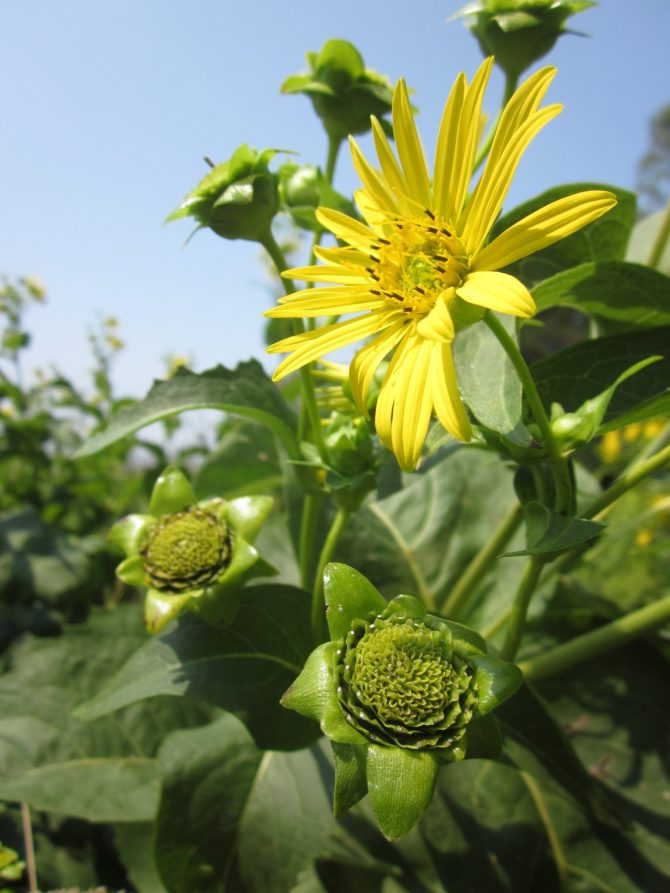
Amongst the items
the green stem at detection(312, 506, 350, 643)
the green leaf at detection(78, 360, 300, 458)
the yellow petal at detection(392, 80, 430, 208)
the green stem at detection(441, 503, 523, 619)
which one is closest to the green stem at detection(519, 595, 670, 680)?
the green stem at detection(441, 503, 523, 619)

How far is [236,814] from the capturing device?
0.65 meters

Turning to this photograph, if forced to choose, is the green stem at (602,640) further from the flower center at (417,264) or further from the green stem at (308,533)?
A: the flower center at (417,264)

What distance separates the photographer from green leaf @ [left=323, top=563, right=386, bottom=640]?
453 millimetres

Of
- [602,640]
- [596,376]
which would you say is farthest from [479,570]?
[596,376]

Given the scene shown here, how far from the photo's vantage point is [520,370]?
47 centimetres

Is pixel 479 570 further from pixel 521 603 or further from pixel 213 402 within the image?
pixel 213 402

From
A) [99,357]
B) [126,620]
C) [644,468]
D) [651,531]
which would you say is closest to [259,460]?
[126,620]

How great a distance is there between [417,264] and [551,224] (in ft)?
0.42

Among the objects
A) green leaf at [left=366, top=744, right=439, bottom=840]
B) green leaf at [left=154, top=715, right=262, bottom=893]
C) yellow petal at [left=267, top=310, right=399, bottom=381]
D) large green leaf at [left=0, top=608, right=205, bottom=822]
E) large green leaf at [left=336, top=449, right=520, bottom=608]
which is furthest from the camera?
large green leaf at [left=336, top=449, right=520, bottom=608]

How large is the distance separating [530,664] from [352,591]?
1.07ft

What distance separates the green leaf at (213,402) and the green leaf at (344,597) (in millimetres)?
203

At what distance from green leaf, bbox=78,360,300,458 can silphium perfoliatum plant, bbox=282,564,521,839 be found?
0.22 m

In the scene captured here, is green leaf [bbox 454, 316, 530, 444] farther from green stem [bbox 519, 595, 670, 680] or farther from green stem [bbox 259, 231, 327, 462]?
green stem [bbox 519, 595, 670, 680]

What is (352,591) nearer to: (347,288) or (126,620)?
(347,288)
